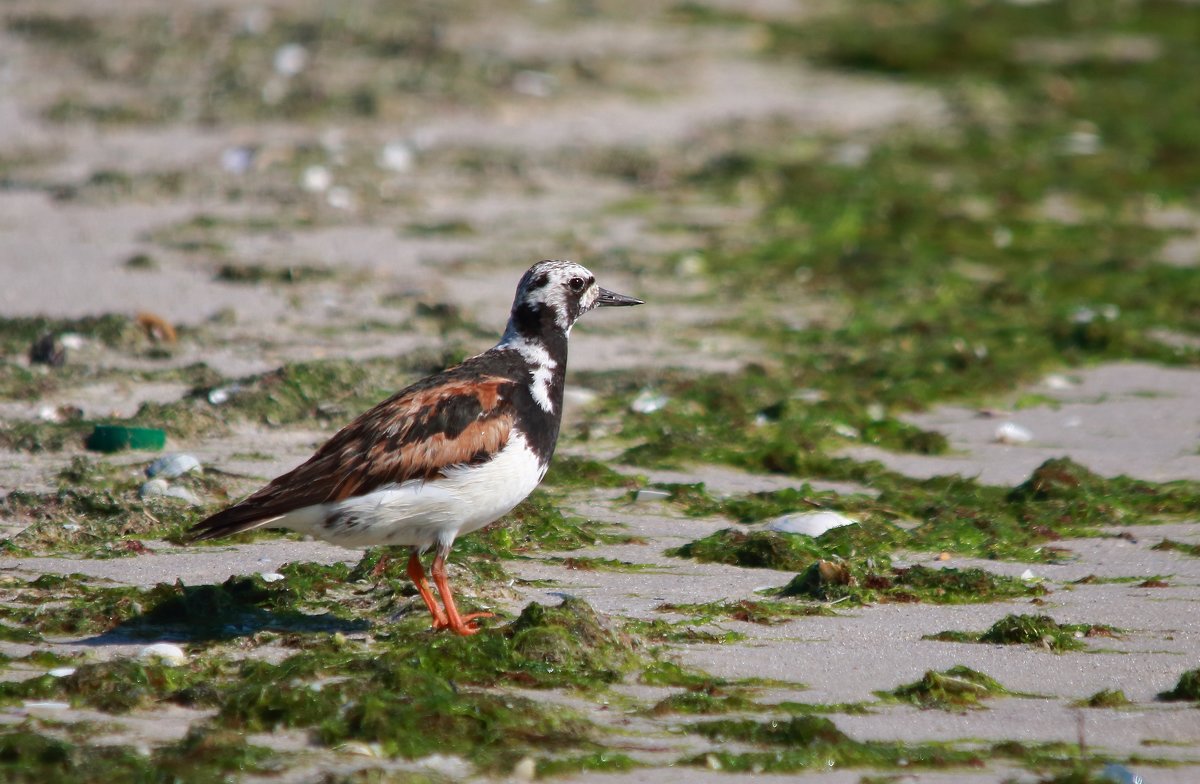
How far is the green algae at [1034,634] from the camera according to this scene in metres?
5.09

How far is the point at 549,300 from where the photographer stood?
598 centimetres

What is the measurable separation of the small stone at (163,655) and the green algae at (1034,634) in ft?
7.59

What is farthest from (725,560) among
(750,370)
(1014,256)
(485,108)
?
(485,108)

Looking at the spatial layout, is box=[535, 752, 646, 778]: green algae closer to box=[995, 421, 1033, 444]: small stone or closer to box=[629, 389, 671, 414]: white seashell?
box=[629, 389, 671, 414]: white seashell

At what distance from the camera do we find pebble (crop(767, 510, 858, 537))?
6160 mm

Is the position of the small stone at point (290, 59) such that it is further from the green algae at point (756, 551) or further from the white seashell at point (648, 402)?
the green algae at point (756, 551)

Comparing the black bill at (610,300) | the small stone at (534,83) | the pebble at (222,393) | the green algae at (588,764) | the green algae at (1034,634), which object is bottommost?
the green algae at (588,764)

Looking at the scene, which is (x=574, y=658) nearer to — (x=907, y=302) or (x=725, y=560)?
(x=725, y=560)

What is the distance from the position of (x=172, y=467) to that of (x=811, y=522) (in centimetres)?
250

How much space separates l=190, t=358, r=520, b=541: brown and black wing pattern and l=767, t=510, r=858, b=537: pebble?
1.39 m

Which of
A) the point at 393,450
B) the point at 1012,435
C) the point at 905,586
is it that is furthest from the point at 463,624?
the point at 1012,435

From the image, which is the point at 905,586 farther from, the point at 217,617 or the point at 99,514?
the point at 99,514

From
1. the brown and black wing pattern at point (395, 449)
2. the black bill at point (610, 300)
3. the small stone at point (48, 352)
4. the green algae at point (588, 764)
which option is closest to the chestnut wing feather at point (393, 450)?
the brown and black wing pattern at point (395, 449)

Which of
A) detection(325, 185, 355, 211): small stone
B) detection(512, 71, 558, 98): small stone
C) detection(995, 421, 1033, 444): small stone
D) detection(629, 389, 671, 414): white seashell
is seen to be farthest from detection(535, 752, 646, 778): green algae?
detection(512, 71, 558, 98): small stone
